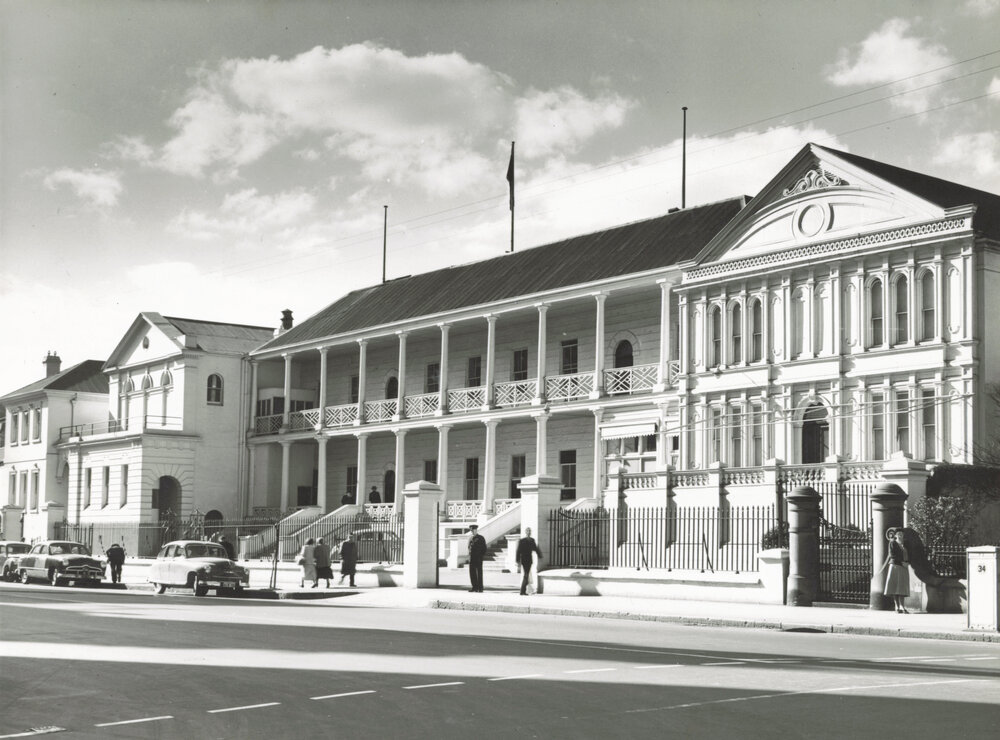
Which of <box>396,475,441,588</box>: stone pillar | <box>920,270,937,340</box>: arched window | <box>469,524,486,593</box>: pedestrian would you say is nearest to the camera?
<box>469,524,486,593</box>: pedestrian

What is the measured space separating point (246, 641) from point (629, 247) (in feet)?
86.1

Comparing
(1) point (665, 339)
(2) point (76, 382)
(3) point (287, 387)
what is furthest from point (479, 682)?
(2) point (76, 382)

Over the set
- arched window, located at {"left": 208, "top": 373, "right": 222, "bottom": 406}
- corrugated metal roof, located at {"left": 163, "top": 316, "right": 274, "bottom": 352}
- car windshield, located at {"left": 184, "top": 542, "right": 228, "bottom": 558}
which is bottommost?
car windshield, located at {"left": 184, "top": 542, "right": 228, "bottom": 558}

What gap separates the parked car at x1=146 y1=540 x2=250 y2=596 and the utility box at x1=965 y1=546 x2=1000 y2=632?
18.3m

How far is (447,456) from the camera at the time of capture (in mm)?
47719

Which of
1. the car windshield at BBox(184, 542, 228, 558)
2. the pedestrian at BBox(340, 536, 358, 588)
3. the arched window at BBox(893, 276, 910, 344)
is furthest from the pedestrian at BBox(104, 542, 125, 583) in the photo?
the arched window at BBox(893, 276, 910, 344)

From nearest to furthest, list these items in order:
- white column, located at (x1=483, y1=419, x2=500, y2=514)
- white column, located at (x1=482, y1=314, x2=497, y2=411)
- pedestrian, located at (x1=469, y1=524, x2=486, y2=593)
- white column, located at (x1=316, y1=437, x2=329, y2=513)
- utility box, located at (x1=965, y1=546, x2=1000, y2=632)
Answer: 1. utility box, located at (x1=965, y1=546, x2=1000, y2=632)
2. pedestrian, located at (x1=469, y1=524, x2=486, y2=593)
3. white column, located at (x1=483, y1=419, x2=500, y2=514)
4. white column, located at (x1=482, y1=314, x2=497, y2=411)
5. white column, located at (x1=316, y1=437, x2=329, y2=513)

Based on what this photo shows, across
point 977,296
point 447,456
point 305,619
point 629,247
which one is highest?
point 629,247

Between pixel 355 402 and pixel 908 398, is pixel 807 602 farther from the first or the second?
pixel 355 402

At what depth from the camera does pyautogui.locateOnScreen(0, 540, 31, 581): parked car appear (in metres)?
39.3

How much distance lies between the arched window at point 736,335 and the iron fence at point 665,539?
504cm

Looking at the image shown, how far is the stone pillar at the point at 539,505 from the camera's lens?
1169 inches

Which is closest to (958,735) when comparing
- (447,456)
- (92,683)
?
(92,683)

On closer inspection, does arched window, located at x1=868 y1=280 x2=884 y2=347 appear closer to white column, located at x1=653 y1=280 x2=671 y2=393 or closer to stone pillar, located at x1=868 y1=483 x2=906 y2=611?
white column, located at x1=653 y1=280 x2=671 y2=393
